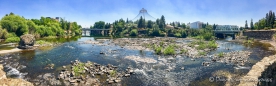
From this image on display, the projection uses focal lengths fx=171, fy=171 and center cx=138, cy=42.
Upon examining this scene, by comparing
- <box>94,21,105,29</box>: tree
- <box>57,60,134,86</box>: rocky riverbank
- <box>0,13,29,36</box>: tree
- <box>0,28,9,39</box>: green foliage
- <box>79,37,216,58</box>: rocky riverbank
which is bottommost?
<box>57,60,134,86</box>: rocky riverbank

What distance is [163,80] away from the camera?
73.9 feet

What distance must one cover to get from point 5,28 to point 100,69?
224 feet

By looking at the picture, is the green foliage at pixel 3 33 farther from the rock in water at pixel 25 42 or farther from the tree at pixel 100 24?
the tree at pixel 100 24

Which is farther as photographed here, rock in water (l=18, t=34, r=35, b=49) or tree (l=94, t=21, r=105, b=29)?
tree (l=94, t=21, r=105, b=29)

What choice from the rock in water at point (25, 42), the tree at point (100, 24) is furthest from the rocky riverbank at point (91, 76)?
the tree at point (100, 24)

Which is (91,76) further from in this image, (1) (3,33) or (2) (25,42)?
(1) (3,33)


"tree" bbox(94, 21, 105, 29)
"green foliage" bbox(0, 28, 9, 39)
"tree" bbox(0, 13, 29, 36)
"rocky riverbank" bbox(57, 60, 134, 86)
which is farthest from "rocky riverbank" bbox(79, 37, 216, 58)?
"tree" bbox(94, 21, 105, 29)

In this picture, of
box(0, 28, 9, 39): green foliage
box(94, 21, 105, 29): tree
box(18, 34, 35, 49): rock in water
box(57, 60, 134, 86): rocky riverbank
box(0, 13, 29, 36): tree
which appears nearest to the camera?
box(57, 60, 134, 86): rocky riverbank

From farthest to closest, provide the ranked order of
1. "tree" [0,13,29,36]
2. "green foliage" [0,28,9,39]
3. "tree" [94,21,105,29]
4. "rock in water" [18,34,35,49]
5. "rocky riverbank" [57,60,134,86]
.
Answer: "tree" [94,21,105,29]
"tree" [0,13,29,36]
"green foliage" [0,28,9,39]
"rock in water" [18,34,35,49]
"rocky riverbank" [57,60,134,86]

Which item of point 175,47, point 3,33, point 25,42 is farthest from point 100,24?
point 175,47

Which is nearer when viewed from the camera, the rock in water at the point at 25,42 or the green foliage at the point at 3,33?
the rock in water at the point at 25,42

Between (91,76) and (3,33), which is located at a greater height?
(3,33)

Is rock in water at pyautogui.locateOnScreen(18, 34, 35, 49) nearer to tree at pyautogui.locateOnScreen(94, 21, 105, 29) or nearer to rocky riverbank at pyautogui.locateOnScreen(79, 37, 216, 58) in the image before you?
rocky riverbank at pyautogui.locateOnScreen(79, 37, 216, 58)

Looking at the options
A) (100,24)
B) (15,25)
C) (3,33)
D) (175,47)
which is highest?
(100,24)
